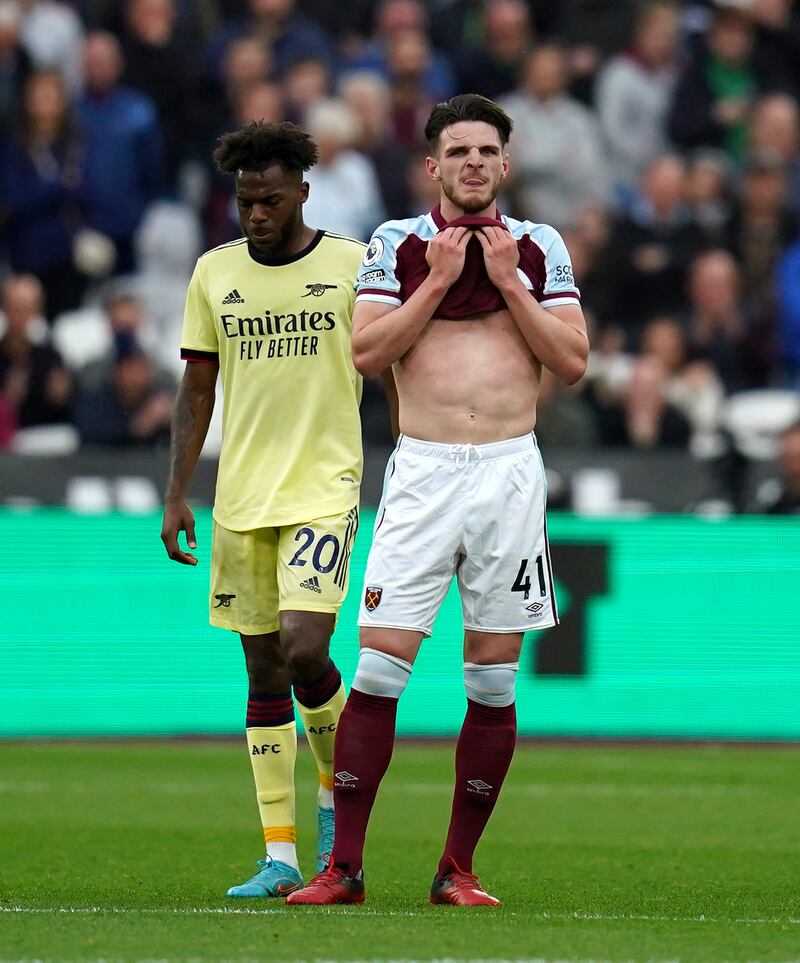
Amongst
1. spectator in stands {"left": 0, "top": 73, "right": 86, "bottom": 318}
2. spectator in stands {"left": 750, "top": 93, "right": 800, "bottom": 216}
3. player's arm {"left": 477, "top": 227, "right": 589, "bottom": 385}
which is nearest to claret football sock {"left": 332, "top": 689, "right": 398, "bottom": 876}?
player's arm {"left": 477, "top": 227, "right": 589, "bottom": 385}

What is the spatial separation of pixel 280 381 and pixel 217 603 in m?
0.76

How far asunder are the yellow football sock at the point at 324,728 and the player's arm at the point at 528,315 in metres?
1.40

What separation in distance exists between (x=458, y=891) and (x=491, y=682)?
62 cm

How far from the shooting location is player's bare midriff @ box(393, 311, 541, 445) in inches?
227

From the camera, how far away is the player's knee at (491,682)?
18.9 feet

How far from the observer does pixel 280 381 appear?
20.6ft

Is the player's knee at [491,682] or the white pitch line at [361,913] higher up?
the player's knee at [491,682]

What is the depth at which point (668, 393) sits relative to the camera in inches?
564

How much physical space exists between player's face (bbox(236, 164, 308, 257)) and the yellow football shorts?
0.92 m

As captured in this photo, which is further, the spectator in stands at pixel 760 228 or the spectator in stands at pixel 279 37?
the spectator in stands at pixel 279 37

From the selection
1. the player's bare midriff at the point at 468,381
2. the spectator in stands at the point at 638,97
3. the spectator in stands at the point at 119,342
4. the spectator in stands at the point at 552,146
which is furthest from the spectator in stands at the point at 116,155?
the player's bare midriff at the point at 468,381

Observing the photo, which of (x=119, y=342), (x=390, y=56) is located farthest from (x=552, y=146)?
(x=119, y=342)

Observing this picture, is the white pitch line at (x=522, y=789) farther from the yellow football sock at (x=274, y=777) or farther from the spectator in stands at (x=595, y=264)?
the spectator in stands at (x=595, y=264)

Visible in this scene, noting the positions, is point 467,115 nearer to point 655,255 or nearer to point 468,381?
point 468,381
